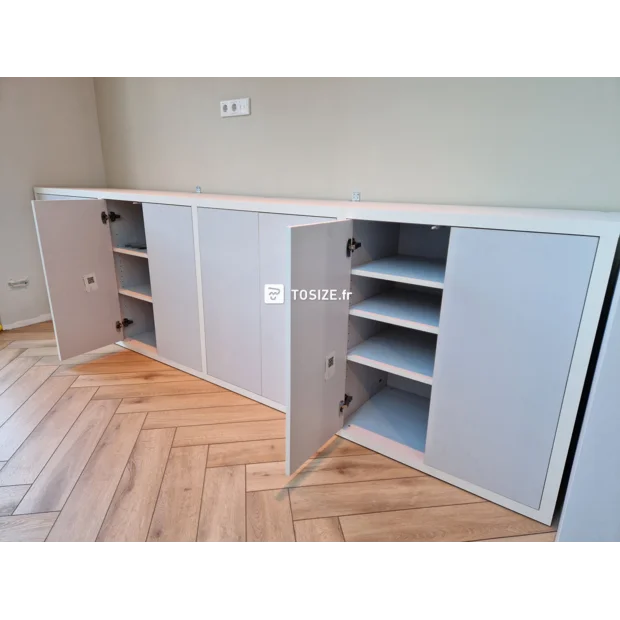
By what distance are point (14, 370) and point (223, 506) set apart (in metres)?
1.75

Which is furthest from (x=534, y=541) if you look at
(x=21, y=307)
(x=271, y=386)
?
(x=21, y=307)

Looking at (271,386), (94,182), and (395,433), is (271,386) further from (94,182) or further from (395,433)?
(94,182)

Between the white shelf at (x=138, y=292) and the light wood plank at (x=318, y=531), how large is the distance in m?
1.61

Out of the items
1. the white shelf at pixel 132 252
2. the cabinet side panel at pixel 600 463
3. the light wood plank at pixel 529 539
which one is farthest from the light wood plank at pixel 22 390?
the cabinet side panel at pixel 600 463

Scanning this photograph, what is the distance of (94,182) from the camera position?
3.31 metres

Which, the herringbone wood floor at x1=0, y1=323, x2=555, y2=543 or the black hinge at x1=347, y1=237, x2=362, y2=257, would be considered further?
the black hinge at x1=347, y1=237, x2=362, y2=257

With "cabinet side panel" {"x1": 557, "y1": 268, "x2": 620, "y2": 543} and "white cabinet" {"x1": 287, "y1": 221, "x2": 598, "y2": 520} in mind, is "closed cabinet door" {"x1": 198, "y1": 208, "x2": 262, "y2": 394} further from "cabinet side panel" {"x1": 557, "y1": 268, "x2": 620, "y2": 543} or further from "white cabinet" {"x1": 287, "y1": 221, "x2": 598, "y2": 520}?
"cabinet side panel" {"x1": 557, "y1": 268, "x2": 620, "y2": 543}

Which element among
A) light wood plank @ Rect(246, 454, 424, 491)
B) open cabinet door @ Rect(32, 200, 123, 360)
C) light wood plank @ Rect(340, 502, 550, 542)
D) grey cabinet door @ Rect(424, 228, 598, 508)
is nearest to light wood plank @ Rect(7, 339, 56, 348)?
open cabinet door @ Rect(32, 200, 123, 360)

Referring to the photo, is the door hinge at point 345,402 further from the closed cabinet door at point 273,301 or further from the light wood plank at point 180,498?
the light wood plank at point 180,498

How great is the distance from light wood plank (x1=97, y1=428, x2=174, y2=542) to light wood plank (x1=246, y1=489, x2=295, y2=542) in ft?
1.11

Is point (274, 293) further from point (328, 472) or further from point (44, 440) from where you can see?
point (44, 440)

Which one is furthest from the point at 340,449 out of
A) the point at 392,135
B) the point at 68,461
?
the point at 392,135

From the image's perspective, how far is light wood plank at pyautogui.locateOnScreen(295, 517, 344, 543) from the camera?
131 cm
